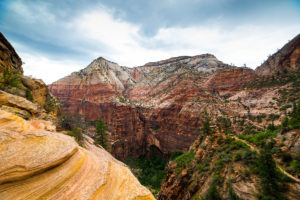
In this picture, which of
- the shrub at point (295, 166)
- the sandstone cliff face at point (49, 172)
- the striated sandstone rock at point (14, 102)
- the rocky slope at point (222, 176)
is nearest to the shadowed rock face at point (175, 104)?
the rocky slope at point (222, 176)

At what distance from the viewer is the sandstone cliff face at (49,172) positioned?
4.42 meters

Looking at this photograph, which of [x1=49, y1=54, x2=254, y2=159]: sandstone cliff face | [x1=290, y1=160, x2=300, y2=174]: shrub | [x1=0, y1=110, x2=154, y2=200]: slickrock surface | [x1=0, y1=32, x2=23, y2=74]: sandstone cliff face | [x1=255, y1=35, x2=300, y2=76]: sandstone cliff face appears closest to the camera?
[x1=0, y1=110, x2=154, y2=200]: slickrock surface

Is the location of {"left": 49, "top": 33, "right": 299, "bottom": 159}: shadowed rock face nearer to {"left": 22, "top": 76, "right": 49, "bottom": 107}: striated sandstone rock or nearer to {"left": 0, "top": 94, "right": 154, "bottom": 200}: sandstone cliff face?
{"left": 0, "top": 94, "right": 154, "bottom": 200}: sandstone cliff face

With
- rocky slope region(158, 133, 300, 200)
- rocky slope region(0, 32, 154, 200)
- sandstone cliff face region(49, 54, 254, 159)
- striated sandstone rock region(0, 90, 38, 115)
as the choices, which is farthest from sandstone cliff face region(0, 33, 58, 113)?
sandstone cliff face region(49, 54, 254, 159)

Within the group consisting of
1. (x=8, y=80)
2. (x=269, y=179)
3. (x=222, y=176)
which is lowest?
(x=222, y=176)

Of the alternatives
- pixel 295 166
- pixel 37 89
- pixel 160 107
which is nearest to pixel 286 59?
pixel 295 166

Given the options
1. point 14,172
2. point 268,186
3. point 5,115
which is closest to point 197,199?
point 268,186

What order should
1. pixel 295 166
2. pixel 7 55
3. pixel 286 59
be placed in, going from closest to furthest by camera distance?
pixel 295 166
pixel 7 55
pixel 286 59

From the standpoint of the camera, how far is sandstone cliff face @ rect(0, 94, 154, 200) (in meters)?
4.42

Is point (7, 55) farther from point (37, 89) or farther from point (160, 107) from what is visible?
point (160, 107)

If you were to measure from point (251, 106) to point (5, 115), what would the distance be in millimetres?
36258

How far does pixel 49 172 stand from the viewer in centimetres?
518

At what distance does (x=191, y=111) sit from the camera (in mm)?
36562

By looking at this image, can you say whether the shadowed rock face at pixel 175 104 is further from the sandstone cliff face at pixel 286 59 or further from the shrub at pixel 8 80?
the shrub at pixel 8 80
